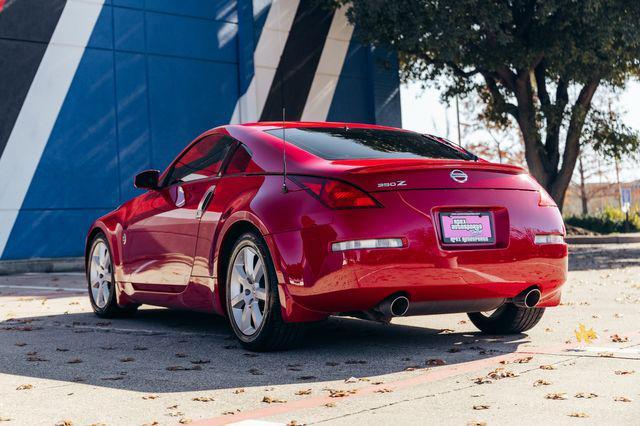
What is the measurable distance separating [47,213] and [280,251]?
1474cm

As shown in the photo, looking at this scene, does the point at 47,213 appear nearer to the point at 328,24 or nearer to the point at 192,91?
the point at 192,91

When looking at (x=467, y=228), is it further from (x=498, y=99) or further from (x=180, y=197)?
(x=498, y=99)

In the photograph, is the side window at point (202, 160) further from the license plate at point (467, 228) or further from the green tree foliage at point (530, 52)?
the green tree foliage at point (530, 52)

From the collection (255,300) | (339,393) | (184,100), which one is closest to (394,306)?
(255,300)

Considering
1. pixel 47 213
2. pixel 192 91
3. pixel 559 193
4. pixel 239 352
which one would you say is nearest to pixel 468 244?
pixel 239 352

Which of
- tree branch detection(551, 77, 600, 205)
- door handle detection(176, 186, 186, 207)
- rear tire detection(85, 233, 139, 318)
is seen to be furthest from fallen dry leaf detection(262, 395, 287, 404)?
tree branch detection(551, 77, 600, 205)

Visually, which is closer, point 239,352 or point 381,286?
point 381,286

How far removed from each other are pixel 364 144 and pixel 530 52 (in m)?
16.4

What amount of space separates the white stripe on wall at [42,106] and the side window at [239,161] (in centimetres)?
1339

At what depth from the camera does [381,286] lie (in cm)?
564

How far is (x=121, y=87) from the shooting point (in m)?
20.9

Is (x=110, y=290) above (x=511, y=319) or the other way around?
above

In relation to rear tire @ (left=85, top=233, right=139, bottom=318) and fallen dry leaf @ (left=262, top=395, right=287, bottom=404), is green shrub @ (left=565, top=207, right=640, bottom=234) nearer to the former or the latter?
rear tire @ (left=85, top=233, right=139, bottom=318)

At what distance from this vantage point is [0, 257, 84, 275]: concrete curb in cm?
1817
